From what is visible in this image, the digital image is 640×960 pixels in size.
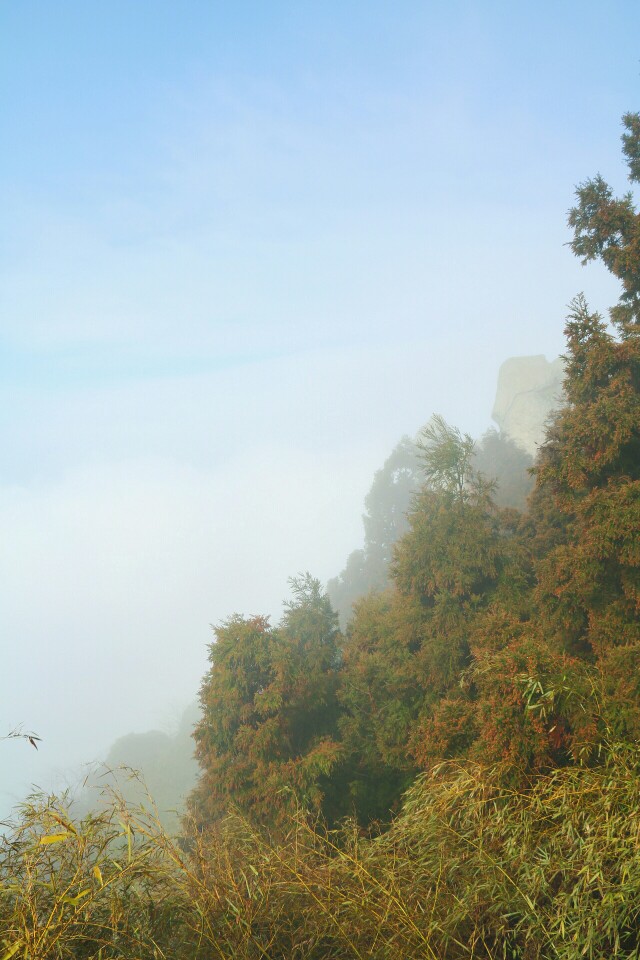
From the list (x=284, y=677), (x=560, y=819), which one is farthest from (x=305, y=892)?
(x=284, y=677)

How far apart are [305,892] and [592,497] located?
28.3ft

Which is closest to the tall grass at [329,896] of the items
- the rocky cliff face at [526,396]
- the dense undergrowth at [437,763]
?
the dense undergrowth at [437,763]

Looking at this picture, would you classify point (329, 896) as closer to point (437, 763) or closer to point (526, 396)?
point (437, 763)

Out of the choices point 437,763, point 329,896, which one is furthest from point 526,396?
point 329,896

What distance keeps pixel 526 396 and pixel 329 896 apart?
6490cm

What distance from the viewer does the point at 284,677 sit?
1395 centimetres

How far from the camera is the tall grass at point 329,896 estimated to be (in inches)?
128

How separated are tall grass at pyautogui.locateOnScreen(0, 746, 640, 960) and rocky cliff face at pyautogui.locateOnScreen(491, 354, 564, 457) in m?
52.9

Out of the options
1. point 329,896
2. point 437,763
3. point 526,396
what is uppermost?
point 526,396

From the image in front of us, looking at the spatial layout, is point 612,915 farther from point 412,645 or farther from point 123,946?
point 412,645

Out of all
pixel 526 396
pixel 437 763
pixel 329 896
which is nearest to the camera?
pixel 329 896

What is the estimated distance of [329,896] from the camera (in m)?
3.93

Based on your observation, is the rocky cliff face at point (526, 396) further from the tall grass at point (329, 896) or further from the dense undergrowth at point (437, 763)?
the tall grass at point (329, 896)

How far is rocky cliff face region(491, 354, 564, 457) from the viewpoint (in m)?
57.0
